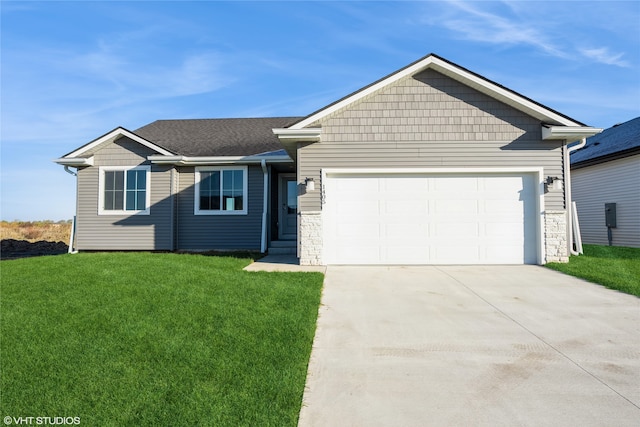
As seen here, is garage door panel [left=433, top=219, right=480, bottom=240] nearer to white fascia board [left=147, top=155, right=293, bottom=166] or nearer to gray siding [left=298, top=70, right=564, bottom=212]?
gray siding [left=298, top=70, right=564, bottom=212]

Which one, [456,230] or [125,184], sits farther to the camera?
[125,184]

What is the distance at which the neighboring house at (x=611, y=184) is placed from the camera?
1331 centimetres

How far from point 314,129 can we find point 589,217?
13.6 metres

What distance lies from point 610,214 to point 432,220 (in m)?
9.89

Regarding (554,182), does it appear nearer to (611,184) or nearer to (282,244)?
(282,244)

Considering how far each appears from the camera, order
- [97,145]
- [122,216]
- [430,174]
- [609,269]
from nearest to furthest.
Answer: [609,269]
[430,174]
[97,145]
[122,216]

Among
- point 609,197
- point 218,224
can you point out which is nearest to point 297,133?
point 218,224

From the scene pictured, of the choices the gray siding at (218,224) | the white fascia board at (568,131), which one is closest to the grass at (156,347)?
the gray siding at (218,224)

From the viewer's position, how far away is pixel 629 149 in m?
13.1

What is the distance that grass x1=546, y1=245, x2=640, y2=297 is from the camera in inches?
270

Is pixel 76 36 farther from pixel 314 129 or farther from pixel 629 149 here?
pixel 629 149

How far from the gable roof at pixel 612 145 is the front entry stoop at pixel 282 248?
12.2 metres

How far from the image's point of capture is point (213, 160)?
11.8 meters

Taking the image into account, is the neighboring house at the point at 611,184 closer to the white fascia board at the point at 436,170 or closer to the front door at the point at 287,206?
the white fascia board at the point at 436,170
